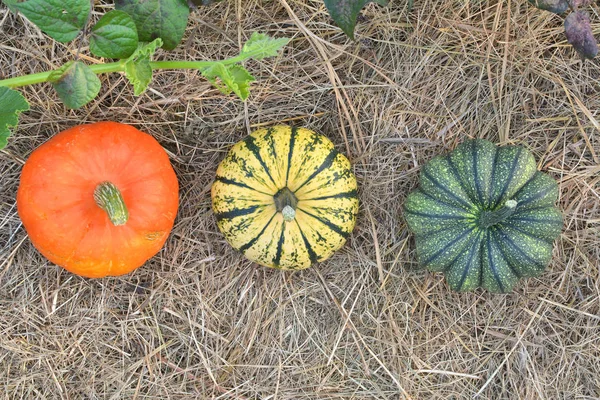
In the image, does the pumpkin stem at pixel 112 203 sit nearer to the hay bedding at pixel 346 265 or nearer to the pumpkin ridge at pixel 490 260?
the hay bedding at pixel 346 265

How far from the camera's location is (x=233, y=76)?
205 cm

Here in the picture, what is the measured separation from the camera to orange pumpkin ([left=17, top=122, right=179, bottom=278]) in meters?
2.29

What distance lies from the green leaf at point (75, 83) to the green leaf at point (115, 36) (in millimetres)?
86

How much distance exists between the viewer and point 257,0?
8.65 feet

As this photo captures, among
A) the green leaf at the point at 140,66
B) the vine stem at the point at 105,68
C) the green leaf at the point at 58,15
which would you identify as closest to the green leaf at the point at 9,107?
the vine stem at the point at 105,68

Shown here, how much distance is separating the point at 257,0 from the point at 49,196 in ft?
4.15

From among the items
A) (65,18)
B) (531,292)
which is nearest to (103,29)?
(65,18)

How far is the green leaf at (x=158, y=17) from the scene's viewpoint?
205 cm

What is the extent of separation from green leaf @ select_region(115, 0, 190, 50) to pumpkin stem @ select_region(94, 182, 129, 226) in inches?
23.0

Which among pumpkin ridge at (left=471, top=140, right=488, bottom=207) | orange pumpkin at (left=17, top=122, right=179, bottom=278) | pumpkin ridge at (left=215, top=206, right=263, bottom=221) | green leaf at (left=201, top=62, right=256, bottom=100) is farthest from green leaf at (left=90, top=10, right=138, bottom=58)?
pumpkin ridge at (left=471, top=140, right=488, bottom=207)

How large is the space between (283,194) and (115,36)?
901 millimetres

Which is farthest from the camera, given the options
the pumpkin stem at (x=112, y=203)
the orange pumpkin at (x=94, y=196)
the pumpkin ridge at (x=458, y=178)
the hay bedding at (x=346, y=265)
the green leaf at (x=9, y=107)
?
the hay bedding at (x=346, y=265)

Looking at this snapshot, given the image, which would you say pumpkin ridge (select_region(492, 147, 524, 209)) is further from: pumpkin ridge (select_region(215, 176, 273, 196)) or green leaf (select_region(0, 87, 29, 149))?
green leaf (select_region(0, 87, 29, 149))

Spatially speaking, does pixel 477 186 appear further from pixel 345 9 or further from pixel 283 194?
pixel 345 9
